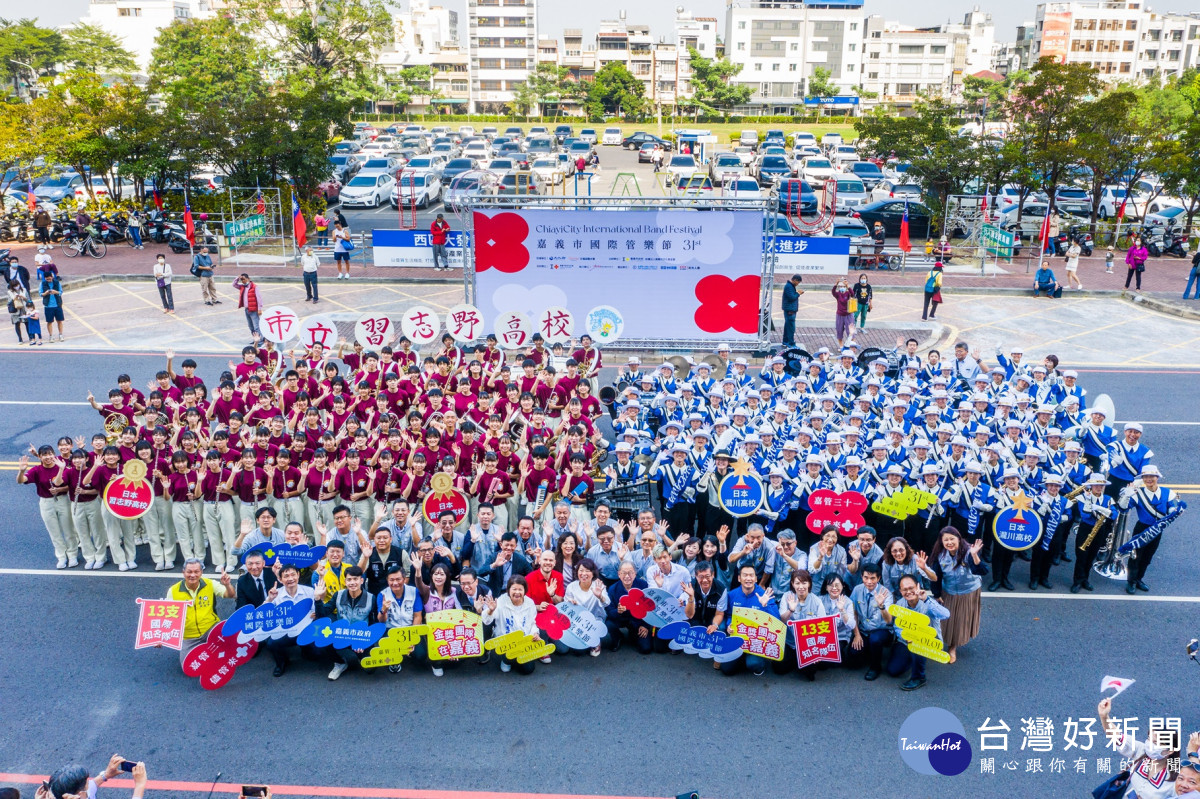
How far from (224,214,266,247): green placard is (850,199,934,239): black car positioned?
19.8 m

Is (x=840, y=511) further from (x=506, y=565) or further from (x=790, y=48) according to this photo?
(x=790, y=48)

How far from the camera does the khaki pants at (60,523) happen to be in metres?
9.90

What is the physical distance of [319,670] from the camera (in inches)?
324

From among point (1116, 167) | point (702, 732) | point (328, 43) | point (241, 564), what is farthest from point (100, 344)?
point (328, 43)

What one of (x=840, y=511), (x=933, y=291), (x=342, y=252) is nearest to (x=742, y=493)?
(x=840, y=511)

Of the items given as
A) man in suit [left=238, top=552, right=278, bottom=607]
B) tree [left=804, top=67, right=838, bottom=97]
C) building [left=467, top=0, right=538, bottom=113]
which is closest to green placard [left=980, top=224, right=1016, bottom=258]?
man in suit [left=238, top=552, right=278, bottom=607]

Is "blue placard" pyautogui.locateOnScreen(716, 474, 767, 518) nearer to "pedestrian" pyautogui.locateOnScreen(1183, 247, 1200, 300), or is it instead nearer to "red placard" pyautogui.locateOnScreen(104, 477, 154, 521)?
"red placard" pyautogui.locateOnScreen(104, 477, 154, 521)

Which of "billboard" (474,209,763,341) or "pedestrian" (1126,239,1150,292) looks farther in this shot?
"pedestrian" (1126,239,1150,292)

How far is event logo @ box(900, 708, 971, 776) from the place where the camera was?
7035 millimetres

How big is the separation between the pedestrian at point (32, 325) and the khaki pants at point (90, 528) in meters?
11.2

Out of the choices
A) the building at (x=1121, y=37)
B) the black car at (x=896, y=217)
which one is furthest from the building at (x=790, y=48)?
the black car at (x=896, y=217)

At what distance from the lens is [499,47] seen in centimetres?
10062

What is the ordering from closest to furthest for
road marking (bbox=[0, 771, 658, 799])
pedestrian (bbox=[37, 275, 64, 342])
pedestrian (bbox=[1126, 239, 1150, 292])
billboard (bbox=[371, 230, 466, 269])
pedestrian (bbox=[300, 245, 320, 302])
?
1. road marking (bbox=[0, 771, 658, 799])
2. pedestrian (bbox=[37, 275, 64, 342])
3. pedestrian (bbox=[300, 245, 320, 302])
4. pedestrian (bbox=[1126, 239, 1150, 292])
5. billboard (bbox=[371, 230, 466, 269])

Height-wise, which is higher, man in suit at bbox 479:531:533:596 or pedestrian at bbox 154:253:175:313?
pedestrian at bbox 154:253:175:313
